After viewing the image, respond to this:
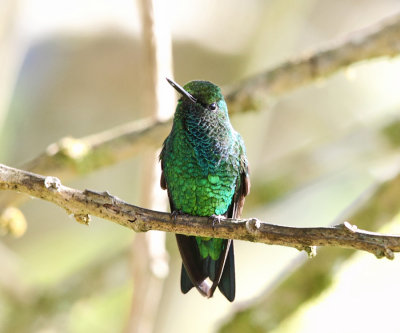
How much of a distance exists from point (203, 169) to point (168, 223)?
963 millimetres

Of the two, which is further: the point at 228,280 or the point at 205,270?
the point at 205,270

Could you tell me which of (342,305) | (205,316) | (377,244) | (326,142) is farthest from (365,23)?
(377,244)

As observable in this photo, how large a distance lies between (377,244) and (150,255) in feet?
8.47

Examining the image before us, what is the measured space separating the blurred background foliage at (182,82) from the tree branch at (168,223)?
12.1 feet

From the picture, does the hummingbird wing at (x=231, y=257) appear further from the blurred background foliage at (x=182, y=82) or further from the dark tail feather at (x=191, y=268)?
the blurred background foliage at (x=182, y=82)

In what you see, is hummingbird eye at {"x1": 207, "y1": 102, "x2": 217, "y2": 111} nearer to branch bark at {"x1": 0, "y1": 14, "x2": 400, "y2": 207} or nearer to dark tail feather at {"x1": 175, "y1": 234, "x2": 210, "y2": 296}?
branch bark at {"x1": 0, "y1": 14, "x2": 400, "y2": 207}

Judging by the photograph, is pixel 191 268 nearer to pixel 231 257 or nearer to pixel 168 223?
pixel 231 257

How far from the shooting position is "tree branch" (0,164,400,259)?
8.52 ft

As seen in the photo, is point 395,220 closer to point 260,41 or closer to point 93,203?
point 93,203

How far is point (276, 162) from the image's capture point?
6.03 meters

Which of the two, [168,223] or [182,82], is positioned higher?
[182,82]

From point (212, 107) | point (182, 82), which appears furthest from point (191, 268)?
point (182, 82)

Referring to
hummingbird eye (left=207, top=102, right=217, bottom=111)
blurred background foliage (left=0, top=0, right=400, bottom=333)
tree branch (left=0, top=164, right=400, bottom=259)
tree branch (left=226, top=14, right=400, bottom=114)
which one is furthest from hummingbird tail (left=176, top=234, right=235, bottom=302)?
blurred background foliage (left=0, top=0, right=400, bottom=333)

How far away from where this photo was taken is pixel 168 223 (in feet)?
9.80
